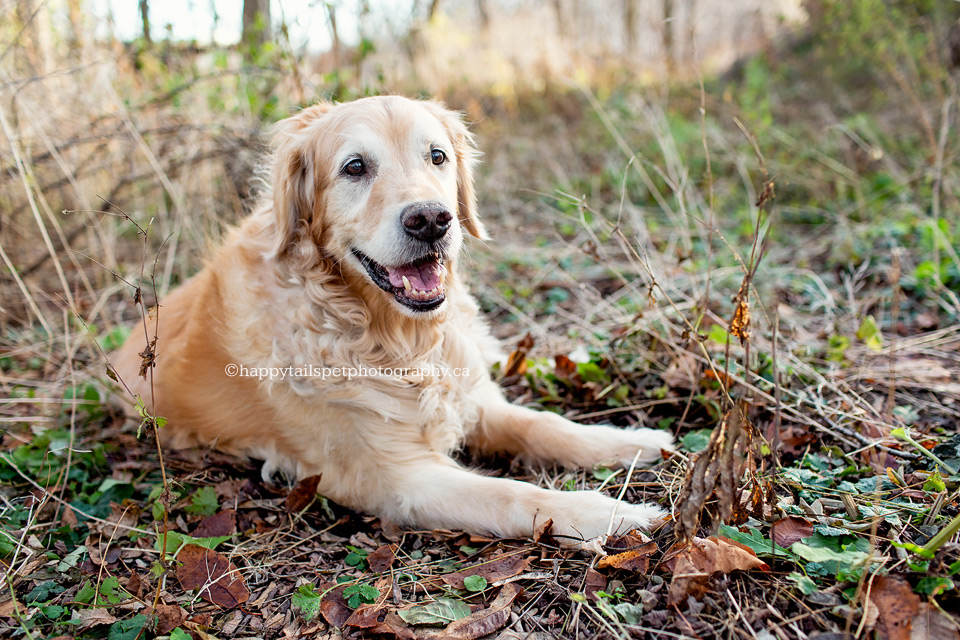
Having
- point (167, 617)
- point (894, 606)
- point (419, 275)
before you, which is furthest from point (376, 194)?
point (894, 606)

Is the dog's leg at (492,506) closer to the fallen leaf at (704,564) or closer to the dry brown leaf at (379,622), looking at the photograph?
the fallen leaf at (704,564)

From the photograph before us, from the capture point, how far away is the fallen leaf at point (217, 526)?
2.23 metres

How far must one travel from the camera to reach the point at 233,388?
263 centimetres

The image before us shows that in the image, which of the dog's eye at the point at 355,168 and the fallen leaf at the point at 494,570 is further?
the dog's eye at the point at 355,168

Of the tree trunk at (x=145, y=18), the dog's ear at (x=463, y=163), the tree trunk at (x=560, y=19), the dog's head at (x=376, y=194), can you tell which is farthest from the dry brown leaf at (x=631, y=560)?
the tree trunk at (x=560, y=19)

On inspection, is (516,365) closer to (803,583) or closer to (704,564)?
(704,564)

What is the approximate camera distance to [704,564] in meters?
1.61

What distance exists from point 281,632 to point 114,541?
86cm

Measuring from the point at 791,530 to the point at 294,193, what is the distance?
2.14m

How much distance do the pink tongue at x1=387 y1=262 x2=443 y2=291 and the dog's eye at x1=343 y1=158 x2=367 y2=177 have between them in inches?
16.4

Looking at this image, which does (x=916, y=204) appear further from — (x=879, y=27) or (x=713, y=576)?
(x=713, y=576)

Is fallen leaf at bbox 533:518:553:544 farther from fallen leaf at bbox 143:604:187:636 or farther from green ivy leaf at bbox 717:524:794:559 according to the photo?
fallen leaf at bbox 143:604:187:636

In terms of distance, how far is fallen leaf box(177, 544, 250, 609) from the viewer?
190 centimetres

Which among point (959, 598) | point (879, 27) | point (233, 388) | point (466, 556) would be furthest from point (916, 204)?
point (233, 388)
